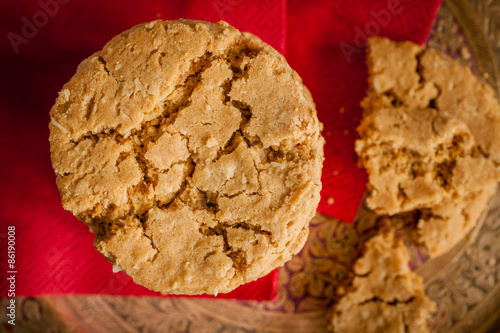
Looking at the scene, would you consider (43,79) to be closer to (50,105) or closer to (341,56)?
(50,105)

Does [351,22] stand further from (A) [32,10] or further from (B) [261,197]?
(A) [32,10]

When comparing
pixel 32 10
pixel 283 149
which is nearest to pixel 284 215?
pixel 283 149

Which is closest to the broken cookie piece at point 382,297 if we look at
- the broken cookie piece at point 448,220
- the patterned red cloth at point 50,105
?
the broken cookie piece at point 448,220

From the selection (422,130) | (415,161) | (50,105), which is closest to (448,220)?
(415,161)

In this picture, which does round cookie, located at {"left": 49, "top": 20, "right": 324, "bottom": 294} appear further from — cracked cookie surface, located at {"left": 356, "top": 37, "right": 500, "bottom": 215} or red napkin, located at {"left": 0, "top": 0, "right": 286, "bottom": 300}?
cracked cookie surface, located at {"left": 356, "top": 37, "right": 500, "bottom": 215}

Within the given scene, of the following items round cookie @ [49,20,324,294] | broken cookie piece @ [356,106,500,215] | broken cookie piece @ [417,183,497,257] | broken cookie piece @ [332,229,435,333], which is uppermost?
round cookie @ [49,20,324,294]

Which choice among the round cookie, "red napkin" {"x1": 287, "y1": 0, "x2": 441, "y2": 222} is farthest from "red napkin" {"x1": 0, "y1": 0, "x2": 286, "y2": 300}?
the round cookie
